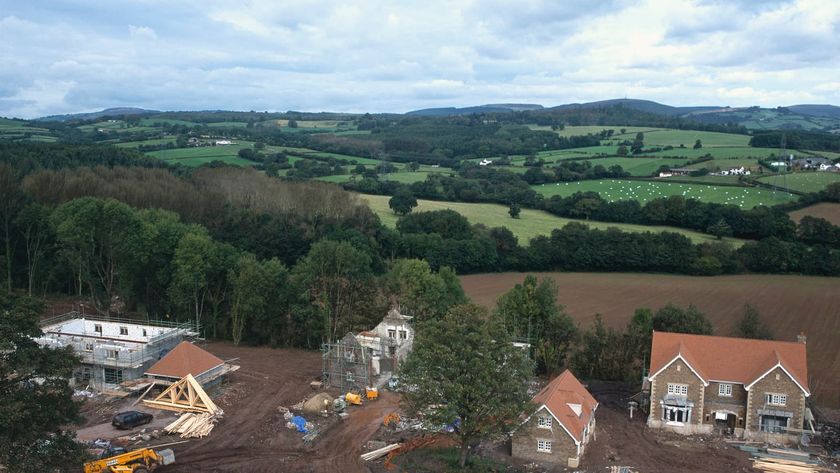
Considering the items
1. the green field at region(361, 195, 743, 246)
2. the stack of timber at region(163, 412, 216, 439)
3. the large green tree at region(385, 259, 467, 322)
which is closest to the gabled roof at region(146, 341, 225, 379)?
the stack of timber at region(163, 412, 216, 439)

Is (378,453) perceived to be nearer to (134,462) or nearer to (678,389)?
(134,462)

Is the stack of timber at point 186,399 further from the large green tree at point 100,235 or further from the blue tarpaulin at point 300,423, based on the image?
the large green tree at point 100,235

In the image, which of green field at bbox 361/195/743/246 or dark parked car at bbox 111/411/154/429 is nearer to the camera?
dark parked car at bbox 111/411/154/429

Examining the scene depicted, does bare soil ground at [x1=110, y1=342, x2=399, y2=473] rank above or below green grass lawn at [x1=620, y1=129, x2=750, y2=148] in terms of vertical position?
below

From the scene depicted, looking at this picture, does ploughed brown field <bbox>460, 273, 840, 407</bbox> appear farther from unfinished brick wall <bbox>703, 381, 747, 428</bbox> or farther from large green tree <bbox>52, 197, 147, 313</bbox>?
large green tree <bbox>52, 197, 147, 313</bbox>

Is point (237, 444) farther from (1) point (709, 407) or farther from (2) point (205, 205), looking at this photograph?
(2) point (205, 205)

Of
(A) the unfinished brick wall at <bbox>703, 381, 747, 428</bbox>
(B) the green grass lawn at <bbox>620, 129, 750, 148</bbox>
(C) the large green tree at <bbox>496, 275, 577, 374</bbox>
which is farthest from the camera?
(B) the green grass lawn at <bbox>620, 129, 750, 148</bbox>

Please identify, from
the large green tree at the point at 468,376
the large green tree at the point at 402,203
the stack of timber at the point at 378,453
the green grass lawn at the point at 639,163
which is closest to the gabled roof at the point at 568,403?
the large green tree at the point at 468,376
